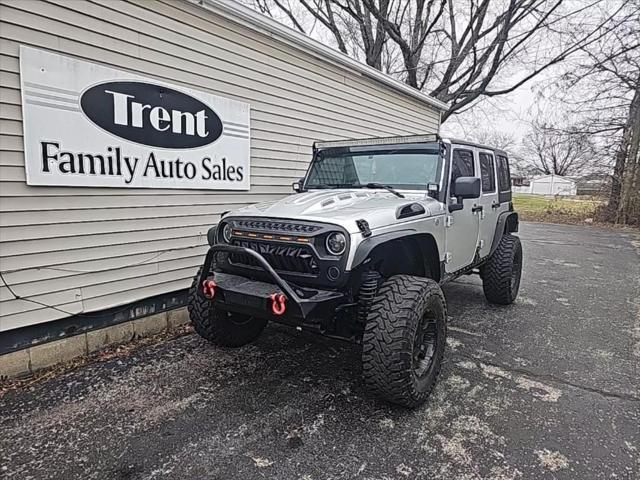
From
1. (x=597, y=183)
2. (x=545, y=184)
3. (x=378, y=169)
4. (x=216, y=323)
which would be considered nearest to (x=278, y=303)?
(x=216, y=323)

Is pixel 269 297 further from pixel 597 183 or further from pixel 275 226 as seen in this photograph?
pixel 597 183

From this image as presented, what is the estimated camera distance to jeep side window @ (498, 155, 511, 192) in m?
5.36

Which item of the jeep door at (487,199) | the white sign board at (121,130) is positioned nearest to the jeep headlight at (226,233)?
the white sign board at (121,130)

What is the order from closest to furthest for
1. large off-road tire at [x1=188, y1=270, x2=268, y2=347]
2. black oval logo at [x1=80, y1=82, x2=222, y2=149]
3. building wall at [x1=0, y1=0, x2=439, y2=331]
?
building wall at [x1=0, y1=0, x2=439, y2=331] → large off-road tire at [x1=188, y1=270, x2=268, y2=347] → black oval logo at [x1=80, y1=82, x2=222, y2=149]

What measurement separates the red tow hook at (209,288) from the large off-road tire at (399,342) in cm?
108

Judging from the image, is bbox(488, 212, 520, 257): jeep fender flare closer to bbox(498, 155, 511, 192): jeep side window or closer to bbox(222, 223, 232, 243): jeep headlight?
bbox(498, 155, 511, 192): jeep side window

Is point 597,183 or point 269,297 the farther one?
point 597,183

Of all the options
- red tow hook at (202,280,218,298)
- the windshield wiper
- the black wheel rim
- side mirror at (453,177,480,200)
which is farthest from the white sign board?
the black wheel rim

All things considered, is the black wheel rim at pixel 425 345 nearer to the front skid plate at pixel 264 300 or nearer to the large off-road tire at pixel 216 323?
the front skid plate at pixel 264 300

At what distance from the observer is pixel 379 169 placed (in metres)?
3.99

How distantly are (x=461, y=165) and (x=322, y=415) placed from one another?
108 inches

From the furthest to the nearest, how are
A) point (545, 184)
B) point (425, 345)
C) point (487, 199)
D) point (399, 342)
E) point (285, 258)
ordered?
point (545, 184)
point (487, 199)
point (425, 345)
point (285, 258)
point (399, 342)

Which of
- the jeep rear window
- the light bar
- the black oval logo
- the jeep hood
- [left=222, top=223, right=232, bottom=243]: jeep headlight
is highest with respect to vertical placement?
the black oval logo

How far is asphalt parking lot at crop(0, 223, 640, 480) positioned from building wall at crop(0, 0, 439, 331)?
0.75m
